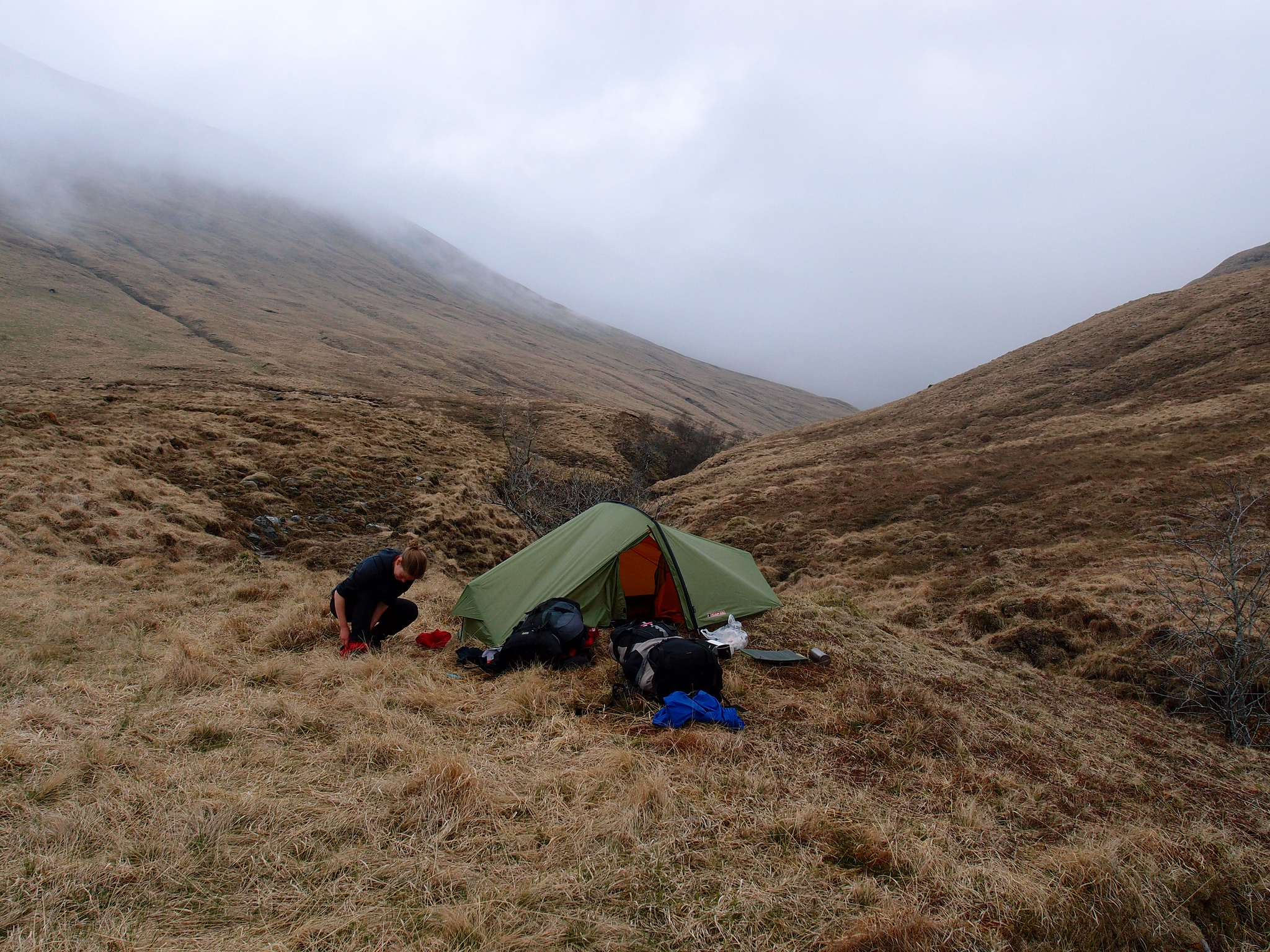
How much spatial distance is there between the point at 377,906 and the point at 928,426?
39356 mm

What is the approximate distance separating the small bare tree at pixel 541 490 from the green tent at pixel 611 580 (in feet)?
4.57

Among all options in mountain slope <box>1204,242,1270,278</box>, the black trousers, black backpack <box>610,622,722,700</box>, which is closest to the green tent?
the black trousers

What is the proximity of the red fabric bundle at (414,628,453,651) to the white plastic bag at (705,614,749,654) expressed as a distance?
3.69m

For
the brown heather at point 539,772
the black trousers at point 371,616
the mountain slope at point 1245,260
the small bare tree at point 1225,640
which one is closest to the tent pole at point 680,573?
the brown heather at point 539,772

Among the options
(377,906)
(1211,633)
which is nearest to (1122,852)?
(377,906)

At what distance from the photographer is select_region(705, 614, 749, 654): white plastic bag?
8375 mm

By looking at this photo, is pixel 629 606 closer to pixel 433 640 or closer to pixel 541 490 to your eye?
pixel 433 640

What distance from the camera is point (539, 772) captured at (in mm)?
4711

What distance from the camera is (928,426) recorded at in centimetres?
3681

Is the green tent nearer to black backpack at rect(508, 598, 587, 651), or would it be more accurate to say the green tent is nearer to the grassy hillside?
black backpack at rect(508, 598, 587, 651)

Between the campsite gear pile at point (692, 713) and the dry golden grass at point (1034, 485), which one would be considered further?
the dry golden grass at point (1034, 485)

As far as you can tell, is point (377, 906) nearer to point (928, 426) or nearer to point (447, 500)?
point (447, 500)

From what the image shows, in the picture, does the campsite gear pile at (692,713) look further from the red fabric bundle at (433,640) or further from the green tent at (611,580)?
the red fabric bundle at (433,640)

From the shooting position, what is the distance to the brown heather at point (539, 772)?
130 inches
